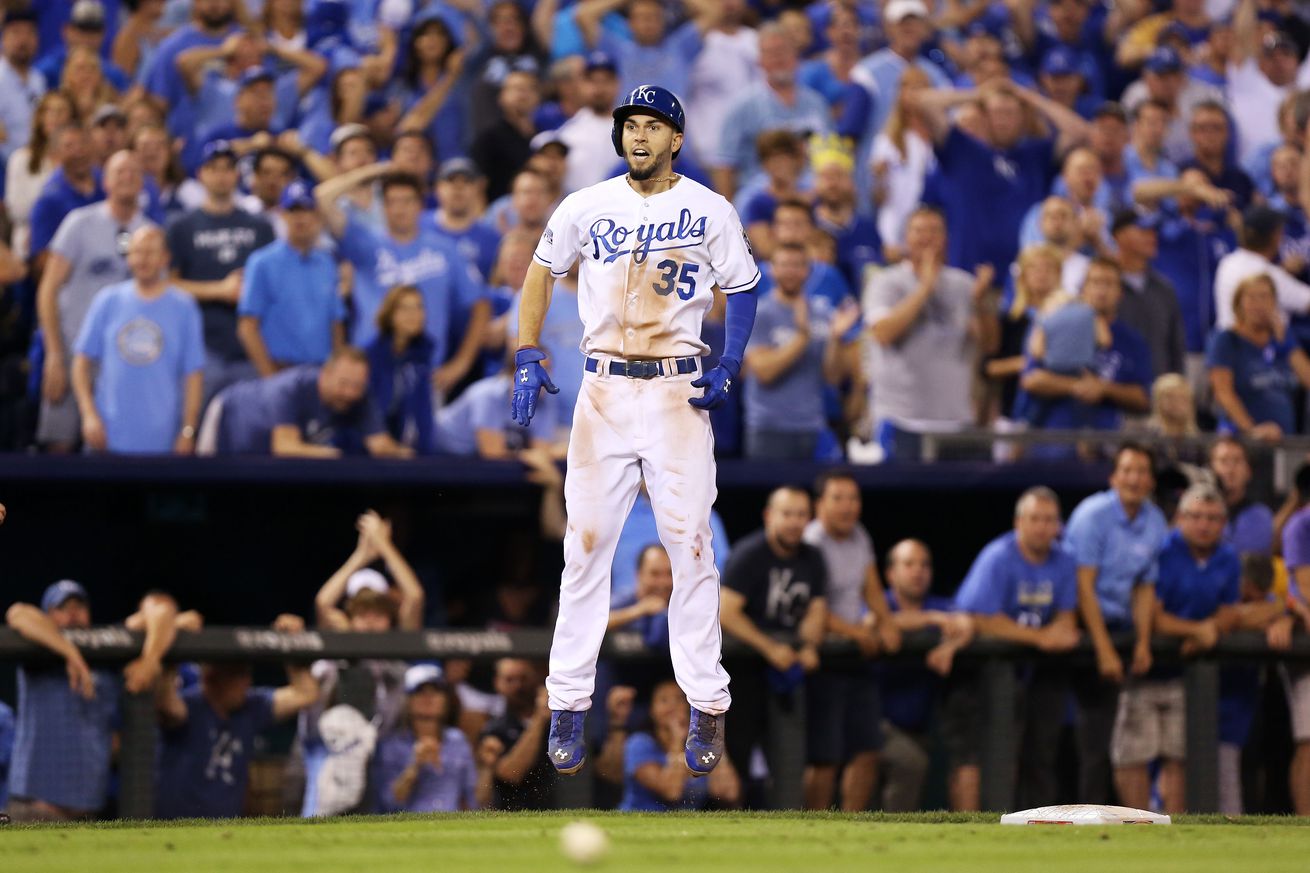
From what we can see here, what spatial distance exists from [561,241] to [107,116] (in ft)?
17.2

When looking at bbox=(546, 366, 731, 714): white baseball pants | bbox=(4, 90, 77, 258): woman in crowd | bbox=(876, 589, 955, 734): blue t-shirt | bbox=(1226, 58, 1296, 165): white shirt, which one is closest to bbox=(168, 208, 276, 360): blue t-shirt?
bbox=(4, 90, 77, 258): woman in crowd

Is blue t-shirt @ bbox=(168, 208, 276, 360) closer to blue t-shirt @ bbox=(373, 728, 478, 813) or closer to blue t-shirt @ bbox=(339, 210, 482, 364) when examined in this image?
blue t-shirt @ bbox=(339, 210, 482, 364)

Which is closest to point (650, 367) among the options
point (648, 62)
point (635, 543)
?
point (635, 543)

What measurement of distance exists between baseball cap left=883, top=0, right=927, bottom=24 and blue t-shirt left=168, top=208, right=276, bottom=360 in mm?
5185

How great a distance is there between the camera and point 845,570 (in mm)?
9727

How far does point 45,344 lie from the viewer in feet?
34.2

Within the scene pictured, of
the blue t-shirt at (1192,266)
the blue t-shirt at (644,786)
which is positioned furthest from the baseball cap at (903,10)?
the blue t-shirt at (644,786)

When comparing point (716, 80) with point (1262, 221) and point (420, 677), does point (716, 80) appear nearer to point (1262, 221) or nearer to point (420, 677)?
point (1262, 221)

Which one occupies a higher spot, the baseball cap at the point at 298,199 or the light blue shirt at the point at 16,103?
the light blue shirt at the point at 16,103

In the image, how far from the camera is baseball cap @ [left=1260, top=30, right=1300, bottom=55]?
14.4m

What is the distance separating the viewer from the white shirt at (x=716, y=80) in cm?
1344

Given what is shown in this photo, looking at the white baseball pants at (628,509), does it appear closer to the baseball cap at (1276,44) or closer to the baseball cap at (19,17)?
the baseball cap at (19,17)

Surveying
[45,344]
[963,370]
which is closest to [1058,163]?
[963,370]

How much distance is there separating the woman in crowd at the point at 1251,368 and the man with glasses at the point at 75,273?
604 cm
